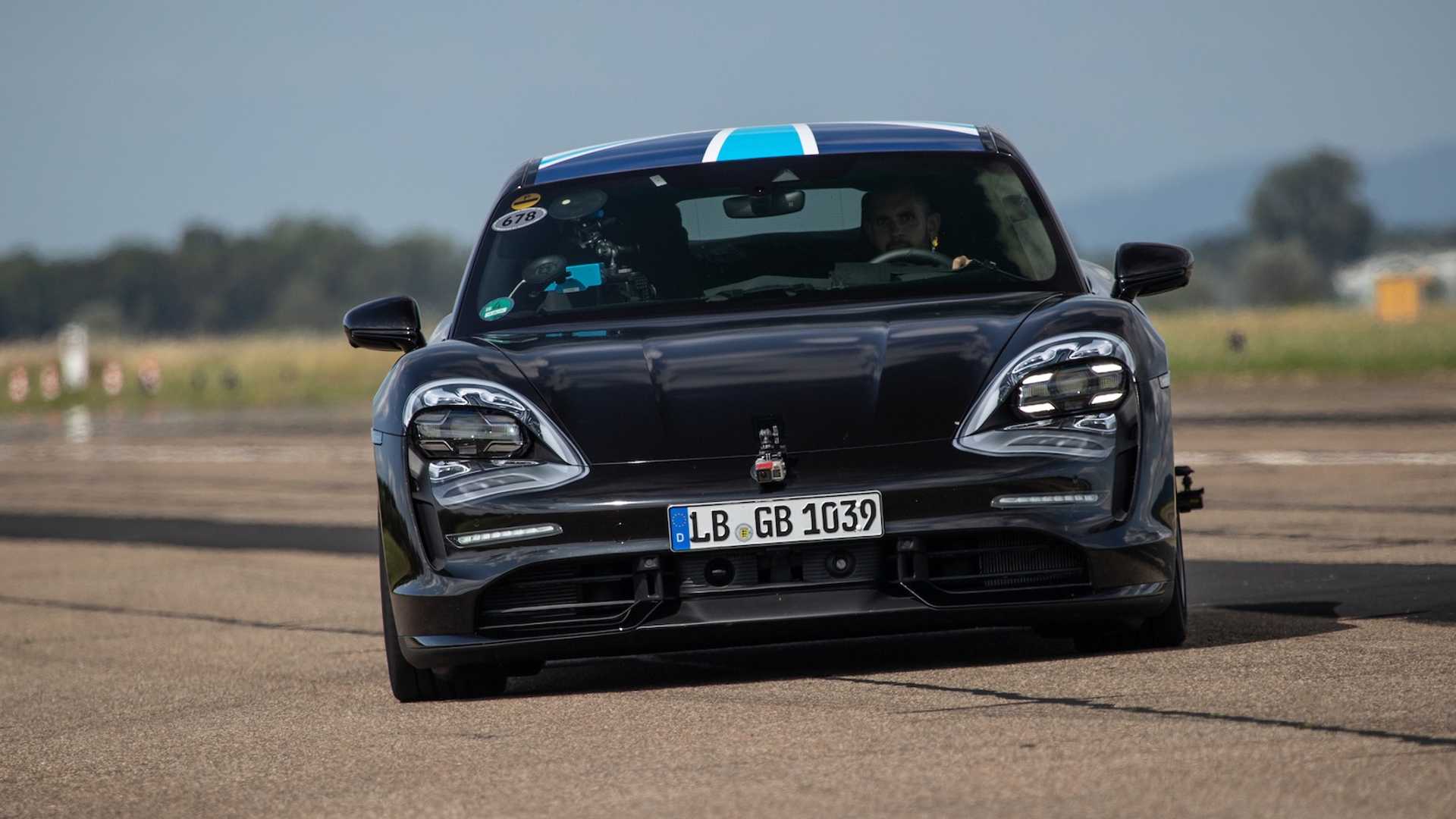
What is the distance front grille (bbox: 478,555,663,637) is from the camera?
16.7 feet

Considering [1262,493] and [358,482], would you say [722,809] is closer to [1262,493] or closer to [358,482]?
[1262,493]

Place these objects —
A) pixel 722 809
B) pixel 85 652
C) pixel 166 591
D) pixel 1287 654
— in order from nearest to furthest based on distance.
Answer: pixel 722 809, pixel 1287 654, pixel 85 652, pixel 166 591

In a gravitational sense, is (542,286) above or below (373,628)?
above

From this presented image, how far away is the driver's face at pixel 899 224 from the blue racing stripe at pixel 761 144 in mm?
400

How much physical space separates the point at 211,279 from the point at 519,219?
533 feet

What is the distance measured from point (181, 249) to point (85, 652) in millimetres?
164297

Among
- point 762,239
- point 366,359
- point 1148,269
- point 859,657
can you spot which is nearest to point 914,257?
point 762,239

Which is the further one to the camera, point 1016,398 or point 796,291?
point 796,291

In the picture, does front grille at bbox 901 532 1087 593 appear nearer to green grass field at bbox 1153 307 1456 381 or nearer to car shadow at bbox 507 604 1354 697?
car shadow at bbox 507 604 1354 697

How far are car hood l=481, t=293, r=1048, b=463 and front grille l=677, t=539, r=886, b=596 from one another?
0.83 ft

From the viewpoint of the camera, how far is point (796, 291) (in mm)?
5945

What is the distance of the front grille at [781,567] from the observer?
200 inches

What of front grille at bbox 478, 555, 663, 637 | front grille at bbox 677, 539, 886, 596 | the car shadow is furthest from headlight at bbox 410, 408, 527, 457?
the car shadow

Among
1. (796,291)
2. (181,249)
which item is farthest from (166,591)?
(181,249)
